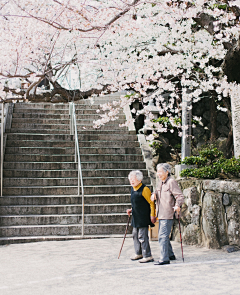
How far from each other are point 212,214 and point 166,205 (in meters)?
1.37

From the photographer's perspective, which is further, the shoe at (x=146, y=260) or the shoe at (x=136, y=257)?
the shoe at (x=136, y=257)

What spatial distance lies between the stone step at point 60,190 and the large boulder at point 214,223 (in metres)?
2.66

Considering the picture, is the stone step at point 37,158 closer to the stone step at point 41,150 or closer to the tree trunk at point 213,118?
the stone step at point 41,150

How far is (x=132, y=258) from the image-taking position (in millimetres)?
5000

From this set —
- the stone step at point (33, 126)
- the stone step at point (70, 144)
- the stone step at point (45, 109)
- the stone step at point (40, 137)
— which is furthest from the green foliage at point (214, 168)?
the stone step at point (45, 109)

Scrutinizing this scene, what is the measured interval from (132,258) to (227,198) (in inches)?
77.2

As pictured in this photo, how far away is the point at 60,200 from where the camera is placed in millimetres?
7531

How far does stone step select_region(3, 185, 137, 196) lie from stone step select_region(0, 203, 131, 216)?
22.1 inches

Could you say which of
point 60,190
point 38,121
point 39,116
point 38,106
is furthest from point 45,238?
point 38,106

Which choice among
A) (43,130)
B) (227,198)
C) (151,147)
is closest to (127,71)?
(151,147)

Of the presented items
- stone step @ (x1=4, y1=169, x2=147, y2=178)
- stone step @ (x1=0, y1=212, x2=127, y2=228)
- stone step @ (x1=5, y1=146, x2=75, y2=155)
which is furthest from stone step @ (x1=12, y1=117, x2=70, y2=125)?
stone step @ (x1=0, y1=212, x2=127, y2=228)

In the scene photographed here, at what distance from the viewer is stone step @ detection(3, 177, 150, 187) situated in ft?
26.1

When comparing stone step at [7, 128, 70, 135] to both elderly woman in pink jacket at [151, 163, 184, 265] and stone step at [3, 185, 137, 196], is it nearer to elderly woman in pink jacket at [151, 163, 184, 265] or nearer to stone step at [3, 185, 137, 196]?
stone step at [3, 185, 137, 196]

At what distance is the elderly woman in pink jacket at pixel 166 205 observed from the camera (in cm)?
465
